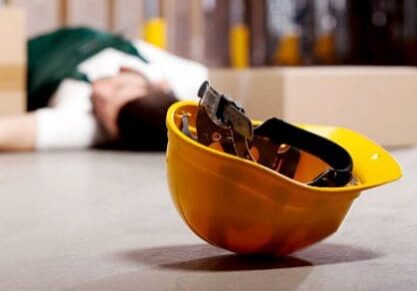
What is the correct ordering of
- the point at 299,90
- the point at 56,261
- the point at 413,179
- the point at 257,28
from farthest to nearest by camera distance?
the point at 257,28
the point at 299,90
the point at 413,179
the point at 56,261

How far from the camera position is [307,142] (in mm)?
733

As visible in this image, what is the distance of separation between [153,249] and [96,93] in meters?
1.25

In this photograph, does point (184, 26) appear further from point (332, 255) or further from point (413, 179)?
point (332, 255)

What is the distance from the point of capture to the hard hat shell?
65 cm

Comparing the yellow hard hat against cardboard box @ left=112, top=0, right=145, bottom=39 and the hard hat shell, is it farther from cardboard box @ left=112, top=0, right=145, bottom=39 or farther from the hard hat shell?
cardboard box @ left=112, top=0, right=145, bottom=39

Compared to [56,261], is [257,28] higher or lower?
lower

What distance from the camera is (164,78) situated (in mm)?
2217

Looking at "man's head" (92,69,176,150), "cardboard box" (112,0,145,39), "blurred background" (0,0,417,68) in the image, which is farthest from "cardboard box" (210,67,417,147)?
"blurred background" (0,0,417,68)

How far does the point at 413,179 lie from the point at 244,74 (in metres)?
0.91

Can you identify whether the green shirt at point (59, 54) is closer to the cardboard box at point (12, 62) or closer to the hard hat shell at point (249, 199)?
the cardboard box at point (12, 62)

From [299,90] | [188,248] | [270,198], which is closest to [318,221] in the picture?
[270,198]

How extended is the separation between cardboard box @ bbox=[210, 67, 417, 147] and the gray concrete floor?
71 cm

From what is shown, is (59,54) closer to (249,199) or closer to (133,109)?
(133,109)

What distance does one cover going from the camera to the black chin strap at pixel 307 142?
71 cm
